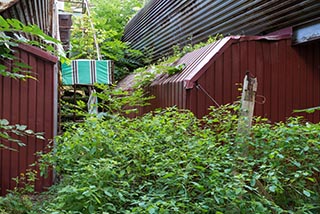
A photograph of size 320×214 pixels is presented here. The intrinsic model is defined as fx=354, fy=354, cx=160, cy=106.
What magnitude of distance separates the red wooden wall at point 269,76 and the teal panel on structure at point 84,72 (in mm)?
4706

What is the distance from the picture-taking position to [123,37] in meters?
16.5

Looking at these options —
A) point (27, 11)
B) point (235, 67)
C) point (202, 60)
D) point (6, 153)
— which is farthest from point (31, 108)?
point (235, 67)

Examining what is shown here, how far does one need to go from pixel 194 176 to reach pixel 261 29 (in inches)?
180

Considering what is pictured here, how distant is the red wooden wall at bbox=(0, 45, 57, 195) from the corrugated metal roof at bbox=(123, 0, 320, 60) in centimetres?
349

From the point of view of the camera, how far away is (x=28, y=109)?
212 inches

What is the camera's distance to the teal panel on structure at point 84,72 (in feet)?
29.6

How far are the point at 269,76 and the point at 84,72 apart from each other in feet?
17.2

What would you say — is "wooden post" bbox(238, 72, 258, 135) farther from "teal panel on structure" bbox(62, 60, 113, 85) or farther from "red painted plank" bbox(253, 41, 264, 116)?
"teal panel on structure" bbox(62, 60, 113, 85)

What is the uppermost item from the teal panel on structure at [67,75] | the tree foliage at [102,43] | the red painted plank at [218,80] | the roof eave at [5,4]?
the tree foliage at [102,43]

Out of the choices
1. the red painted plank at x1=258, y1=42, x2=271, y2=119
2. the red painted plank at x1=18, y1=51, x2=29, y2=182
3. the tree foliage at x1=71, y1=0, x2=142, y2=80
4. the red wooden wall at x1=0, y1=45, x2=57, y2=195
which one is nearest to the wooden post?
the red painted plank at x1=258, y1=42, x2=271, y2=119

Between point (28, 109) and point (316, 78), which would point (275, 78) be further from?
point (28, 109)

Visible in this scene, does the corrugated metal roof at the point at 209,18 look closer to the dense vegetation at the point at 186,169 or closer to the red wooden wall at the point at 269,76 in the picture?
the red wooden wall at the point at 269,76

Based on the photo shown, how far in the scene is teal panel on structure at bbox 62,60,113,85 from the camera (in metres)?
9.03

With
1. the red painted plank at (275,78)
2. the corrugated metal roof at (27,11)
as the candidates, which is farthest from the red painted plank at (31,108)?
the red painted plank at (275,78)
